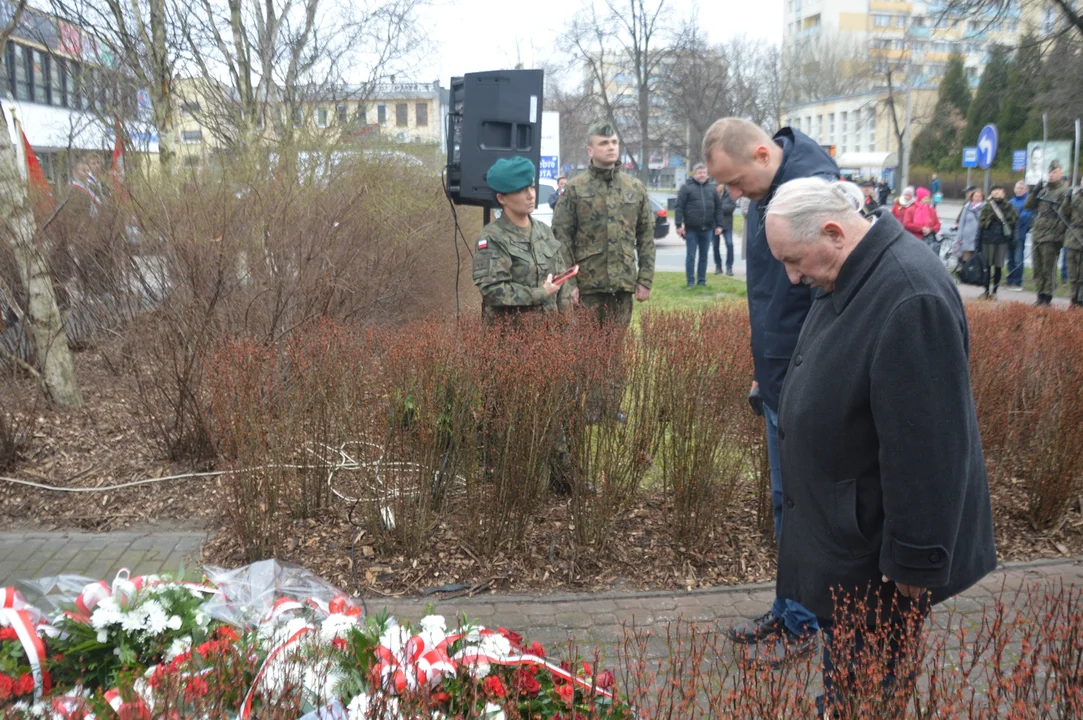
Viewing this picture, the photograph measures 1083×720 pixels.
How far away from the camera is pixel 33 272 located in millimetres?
6227

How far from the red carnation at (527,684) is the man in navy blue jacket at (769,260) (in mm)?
1425

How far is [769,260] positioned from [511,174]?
1993 millimetres

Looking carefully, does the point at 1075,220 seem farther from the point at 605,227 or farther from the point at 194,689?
the point at 194,689

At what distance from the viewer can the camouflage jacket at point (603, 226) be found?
21.7ft

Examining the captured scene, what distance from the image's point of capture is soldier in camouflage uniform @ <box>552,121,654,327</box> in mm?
6605

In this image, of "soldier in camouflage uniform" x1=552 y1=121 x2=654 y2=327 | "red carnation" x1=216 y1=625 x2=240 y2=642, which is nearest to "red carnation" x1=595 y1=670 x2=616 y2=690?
"red carnation" x1=216 y1=625 x2=240 y2=642

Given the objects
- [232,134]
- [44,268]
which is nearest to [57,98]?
[232,134]

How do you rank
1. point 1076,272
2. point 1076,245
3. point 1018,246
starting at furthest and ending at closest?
point 1018,246, point 1076,272, point 1076,245

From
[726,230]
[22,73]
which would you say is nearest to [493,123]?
[726,230]

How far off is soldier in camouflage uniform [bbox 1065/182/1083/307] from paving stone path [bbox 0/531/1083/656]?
34.2 ft

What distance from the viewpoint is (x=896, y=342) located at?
2285 millimetres

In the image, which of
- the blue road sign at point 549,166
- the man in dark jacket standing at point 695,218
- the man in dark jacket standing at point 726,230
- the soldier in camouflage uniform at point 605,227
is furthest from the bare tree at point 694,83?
the soldier in camouflage uniform at point 605,227

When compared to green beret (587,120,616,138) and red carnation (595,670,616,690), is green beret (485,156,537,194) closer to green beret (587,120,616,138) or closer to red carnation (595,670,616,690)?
green beret (587,120,616,138)

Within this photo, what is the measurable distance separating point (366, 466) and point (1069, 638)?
10.2 feet
